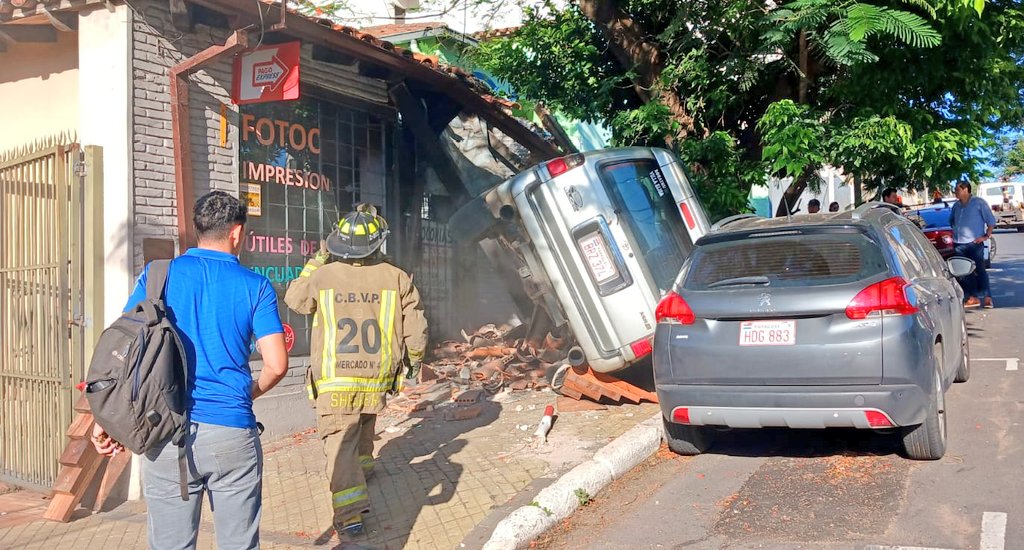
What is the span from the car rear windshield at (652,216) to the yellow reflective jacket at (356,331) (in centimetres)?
294

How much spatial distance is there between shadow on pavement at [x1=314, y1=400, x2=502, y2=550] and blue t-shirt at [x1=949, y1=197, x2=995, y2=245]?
24.5ft

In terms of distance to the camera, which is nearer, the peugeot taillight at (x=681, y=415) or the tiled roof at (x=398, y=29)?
the peugeot taillight at (x=681, y=415)

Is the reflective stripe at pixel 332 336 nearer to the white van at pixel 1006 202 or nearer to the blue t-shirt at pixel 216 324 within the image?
the blue t-shirt at pixel 216 324

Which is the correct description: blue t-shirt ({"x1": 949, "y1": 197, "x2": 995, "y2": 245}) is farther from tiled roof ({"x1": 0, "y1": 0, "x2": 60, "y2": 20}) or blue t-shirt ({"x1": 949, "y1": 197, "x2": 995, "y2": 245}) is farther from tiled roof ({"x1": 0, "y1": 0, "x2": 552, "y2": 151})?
tiled roof ({"x1": 0, "y1": 0, "x2": 60, "y2": 20})

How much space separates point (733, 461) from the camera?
19.6ft

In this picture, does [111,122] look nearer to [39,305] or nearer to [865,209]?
[39,305]

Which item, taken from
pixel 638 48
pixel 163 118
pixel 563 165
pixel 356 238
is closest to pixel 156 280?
pixel 356 238

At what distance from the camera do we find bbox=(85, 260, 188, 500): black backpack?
312 cm

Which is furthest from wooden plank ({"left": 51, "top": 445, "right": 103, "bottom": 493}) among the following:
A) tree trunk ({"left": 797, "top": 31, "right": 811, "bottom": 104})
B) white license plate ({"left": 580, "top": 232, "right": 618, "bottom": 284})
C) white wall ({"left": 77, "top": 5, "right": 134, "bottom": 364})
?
tree trunk ({"left": 797, "top": 31, "right": 811, "bottom": 104})

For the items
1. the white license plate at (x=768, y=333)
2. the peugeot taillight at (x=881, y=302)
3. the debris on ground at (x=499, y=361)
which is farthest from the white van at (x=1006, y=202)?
the white license plate at (x=768, y=333)

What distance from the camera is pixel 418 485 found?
19.4 ft

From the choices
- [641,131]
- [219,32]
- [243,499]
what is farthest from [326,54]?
[243,499]

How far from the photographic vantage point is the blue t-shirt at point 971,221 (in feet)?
38.4

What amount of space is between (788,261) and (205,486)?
3.74 m
